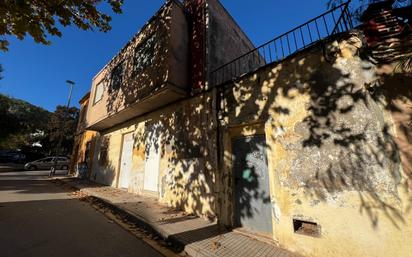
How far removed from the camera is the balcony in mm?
6809

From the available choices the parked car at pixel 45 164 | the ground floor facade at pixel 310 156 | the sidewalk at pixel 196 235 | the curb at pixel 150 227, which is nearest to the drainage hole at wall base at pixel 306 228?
the ground floor facade at pixel 310 156

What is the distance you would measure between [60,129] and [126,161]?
27888 mm

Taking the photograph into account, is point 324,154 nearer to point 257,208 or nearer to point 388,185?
point 388,185

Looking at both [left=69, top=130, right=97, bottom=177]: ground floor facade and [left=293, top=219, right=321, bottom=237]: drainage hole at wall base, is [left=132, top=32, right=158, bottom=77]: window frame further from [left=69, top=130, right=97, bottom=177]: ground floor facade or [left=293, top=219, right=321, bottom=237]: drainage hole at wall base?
[left=69, top=130, right=97, bottom=177]: ground floor facade

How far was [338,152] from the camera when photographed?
11.6ft

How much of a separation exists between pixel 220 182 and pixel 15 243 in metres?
4.38

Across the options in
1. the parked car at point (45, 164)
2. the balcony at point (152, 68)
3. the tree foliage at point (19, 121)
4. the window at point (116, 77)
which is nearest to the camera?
the balcony at point (152, 68)

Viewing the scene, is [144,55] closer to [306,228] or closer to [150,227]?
[150,227]

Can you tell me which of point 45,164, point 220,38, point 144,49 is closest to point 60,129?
point 45,164

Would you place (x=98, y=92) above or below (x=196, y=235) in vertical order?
above

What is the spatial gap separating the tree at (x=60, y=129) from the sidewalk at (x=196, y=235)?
3069cm

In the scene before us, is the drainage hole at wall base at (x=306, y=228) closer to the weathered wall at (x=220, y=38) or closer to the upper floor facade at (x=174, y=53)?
the upper floor facade at (x=174, y=53)

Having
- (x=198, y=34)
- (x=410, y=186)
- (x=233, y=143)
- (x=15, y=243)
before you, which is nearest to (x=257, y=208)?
(x=233, y=143)

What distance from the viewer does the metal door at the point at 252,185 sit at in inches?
178
